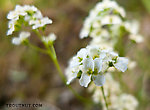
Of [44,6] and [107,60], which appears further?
[44,6]

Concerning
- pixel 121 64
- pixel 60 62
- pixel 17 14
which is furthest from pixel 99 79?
pixel 60 62

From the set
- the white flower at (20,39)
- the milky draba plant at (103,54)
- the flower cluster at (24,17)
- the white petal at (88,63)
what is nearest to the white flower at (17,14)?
the flower cluster at (24,17)

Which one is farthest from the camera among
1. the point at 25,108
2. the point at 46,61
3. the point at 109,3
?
the point at 46,61

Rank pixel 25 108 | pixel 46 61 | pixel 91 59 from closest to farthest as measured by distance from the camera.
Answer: pixel 91 59 → pixel 25 108 → pixel 46 61

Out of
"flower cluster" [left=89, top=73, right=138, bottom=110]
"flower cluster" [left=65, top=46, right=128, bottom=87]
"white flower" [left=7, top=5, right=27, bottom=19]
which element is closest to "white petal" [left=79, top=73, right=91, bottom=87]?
"flower cluster" [left=65, top=46, right=128, bottom=87]

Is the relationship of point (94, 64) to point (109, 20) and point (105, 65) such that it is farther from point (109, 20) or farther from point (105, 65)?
point (109, 20)

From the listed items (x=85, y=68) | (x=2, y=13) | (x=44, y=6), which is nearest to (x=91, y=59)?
(x=85, y=68)

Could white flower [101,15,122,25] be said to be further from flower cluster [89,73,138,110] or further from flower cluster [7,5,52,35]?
flower cluster [7,5,52,35]

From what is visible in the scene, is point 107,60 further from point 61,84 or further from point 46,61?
point 46,61

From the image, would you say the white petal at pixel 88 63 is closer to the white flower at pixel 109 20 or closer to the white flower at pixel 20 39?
the white flower at pixel 20 39
